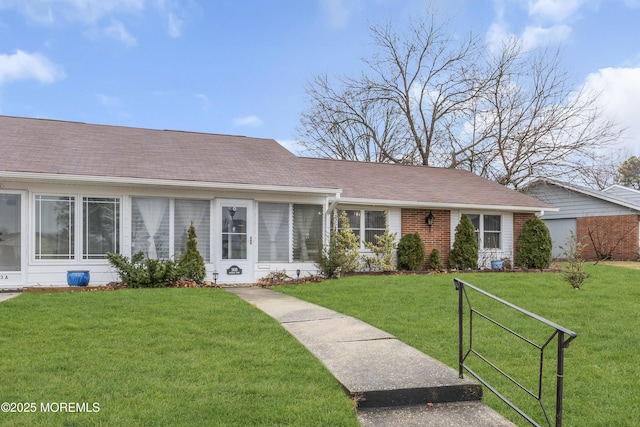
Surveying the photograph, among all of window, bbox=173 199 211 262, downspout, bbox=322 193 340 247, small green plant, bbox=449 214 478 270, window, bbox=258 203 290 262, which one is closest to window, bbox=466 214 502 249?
small green plant, bbox=449 214 478 270

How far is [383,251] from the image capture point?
1356 cm

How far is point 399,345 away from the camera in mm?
5266

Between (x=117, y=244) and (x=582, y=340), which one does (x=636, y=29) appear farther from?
(x=117, y=244)

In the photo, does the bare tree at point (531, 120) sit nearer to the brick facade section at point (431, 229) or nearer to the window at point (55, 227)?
the brick facade section at point (431, 229)

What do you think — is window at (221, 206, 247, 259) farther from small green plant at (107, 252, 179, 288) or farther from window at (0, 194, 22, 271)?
window at (0, 194, 22, 271)

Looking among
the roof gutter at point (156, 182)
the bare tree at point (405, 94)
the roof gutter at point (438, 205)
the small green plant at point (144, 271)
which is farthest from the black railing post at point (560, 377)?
the bare tree at point (405, 94)

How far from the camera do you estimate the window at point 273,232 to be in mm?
11852

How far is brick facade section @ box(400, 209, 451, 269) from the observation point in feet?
47.2

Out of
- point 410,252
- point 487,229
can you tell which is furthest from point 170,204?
point 487,229

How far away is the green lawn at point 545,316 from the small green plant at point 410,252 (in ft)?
6.67

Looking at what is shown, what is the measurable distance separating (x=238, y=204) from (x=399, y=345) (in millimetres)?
7138

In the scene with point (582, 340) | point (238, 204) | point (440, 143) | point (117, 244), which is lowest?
point (582, 340)

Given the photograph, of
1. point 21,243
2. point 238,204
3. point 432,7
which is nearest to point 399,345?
point 238,204

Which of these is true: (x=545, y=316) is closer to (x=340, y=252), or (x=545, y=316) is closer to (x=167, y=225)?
(x=340, y=252)
